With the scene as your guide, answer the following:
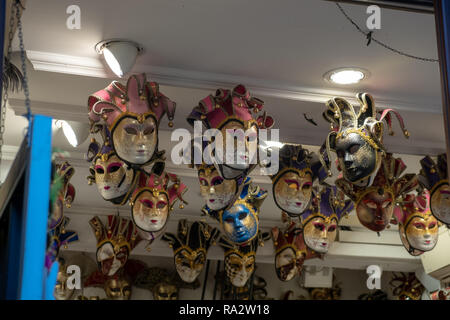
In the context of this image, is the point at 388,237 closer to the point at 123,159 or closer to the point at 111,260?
the point at 111,260

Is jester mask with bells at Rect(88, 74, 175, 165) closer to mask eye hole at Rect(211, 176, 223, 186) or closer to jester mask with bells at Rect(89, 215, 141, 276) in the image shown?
mask eye hole at Rect(211, 176, 223, 186)

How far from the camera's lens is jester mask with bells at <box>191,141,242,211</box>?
4.34m

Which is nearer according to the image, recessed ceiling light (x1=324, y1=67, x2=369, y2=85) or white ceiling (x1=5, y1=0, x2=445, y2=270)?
white ceiling (x1=5, y1=0, x2=445, y2=270)

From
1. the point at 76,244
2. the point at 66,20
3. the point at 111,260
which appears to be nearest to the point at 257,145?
the point at 66,20

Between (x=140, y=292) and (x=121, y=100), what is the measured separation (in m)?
5.04

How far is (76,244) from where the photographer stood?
7.33 metres

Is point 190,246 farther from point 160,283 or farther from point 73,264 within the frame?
point 73,264

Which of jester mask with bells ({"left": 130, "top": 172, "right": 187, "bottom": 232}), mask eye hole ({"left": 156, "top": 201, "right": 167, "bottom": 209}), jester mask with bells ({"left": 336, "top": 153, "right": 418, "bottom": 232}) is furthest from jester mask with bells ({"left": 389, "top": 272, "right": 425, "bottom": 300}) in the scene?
mask eye hole ({"left": 156, "top": 201, "right": 167, "bottom": 209})

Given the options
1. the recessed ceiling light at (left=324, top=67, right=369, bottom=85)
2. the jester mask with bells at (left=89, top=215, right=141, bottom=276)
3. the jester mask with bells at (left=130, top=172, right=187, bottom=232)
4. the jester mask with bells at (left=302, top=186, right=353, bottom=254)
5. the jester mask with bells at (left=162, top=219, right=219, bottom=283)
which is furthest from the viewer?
the jester mask with bells at (left=162, top=219, right=219, bottom=283)

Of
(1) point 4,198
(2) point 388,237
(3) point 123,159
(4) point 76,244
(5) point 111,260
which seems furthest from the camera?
(2) point 388,237

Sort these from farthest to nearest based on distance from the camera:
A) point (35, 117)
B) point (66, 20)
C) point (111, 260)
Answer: point (111, 260) < point (66, 20) < point (35, 117)

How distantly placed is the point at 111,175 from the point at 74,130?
0.79 meters

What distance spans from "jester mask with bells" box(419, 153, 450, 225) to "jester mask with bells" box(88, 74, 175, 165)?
7.32ft

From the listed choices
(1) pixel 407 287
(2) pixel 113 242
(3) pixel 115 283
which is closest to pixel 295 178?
(2) pixel 113 242
